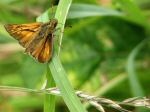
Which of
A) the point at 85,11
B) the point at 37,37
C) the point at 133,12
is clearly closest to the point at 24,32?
the point at 37,37

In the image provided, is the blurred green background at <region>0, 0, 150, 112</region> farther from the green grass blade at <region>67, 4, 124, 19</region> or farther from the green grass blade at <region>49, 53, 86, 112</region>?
the green grass blade at <region>49, 53, 86, 112</region>

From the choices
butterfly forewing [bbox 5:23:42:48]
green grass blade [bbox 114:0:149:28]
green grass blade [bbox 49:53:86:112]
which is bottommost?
green grass blade [bbox 49:53:86:112]

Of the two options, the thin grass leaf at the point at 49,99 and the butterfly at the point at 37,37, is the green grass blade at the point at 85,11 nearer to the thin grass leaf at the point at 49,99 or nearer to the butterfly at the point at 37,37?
the butterfly at the point at 37,37

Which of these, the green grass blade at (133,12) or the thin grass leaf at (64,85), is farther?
the green grass blade at (133,12)

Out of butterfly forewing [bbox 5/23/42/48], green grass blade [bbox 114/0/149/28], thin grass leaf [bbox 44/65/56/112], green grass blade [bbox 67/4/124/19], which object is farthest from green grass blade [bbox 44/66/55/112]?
green grass blade [bbox 114/0/149/28]

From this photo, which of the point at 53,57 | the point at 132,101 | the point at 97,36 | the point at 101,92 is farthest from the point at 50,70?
the point at 97,36

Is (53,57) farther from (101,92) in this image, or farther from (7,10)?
(7,10)

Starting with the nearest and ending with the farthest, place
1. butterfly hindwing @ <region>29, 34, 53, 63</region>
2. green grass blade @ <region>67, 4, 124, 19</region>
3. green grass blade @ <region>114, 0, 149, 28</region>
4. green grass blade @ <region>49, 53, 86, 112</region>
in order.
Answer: green grass blade @ <region>49, 53, 86, 112</region> → butterfly hindwing @ <region>29, 34, 53, 63</region> → green grass blade @ <region>67, 4, 124, 19</region> → green grass blade @ <region>114, 0, 149, 28</region>

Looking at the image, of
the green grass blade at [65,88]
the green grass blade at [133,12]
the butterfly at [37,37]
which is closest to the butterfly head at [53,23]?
the butterfly at [37,37]
